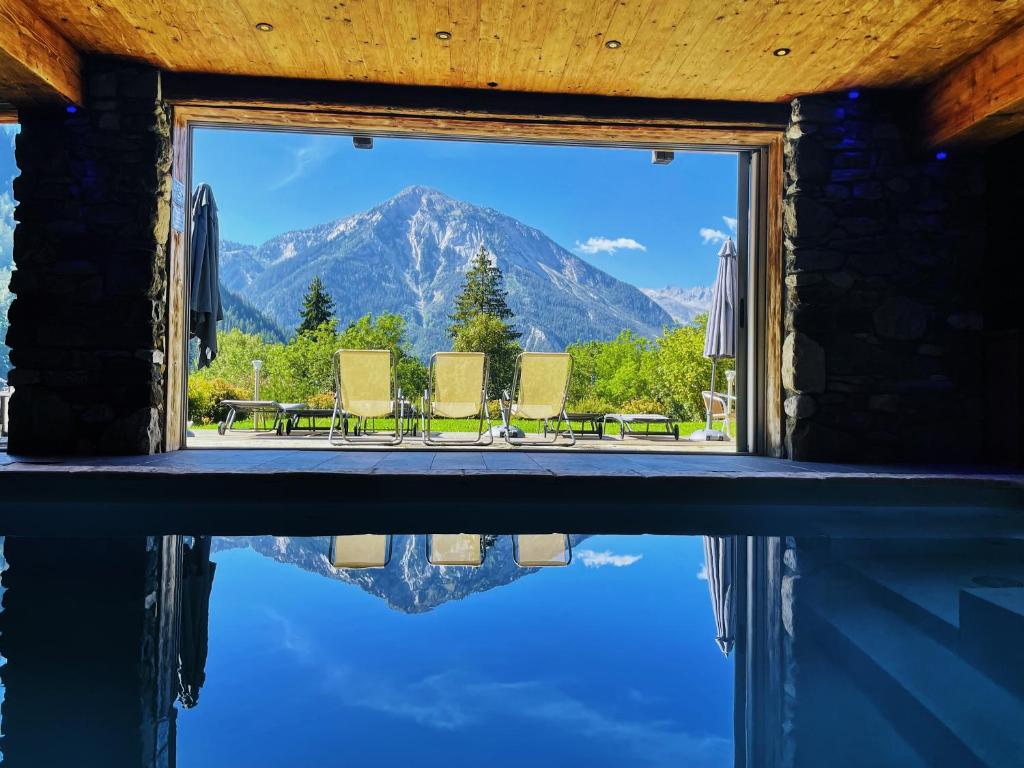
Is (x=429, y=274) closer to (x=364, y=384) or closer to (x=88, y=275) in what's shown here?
(x=364, y=384)

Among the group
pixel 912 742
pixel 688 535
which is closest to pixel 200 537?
pixel 688 535

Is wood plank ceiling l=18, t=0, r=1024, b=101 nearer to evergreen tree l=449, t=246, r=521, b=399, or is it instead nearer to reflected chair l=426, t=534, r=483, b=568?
reflected chair l=426, t=534, r=483, b=568

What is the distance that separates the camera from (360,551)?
276cm

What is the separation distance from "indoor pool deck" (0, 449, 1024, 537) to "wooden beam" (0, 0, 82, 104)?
217cm

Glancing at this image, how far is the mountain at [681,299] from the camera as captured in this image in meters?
87.6

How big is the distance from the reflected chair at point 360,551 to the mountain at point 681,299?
85934 mm

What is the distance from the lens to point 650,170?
255 ft

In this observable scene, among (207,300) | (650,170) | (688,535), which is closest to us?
(688,535)

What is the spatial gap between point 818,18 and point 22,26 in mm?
4315

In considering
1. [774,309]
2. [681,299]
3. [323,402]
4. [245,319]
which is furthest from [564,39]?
[681,299]

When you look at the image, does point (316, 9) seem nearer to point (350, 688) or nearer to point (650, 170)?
point (350, 688)

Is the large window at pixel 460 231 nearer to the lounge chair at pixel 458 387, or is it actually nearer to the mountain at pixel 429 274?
the mountain at pixel 429 274

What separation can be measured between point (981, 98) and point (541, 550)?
3730 millimetres

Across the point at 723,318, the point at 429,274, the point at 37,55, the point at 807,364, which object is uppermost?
the point at 429,274
